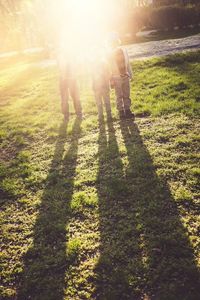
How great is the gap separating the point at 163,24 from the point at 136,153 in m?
25.1

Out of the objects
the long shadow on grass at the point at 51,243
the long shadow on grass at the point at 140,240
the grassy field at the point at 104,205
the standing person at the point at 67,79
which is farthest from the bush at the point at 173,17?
the long shadow on grass at the point at 51,243

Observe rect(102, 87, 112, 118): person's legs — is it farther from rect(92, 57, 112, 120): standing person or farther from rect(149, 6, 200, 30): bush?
rect(149, 6, 200, 30): bush

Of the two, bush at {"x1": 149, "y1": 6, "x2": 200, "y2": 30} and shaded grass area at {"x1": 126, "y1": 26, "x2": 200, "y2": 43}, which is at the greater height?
bush at {"x1": 149, "y1": 6, "x2": 200, "y2": 30}

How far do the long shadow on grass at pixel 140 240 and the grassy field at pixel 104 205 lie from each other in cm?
2

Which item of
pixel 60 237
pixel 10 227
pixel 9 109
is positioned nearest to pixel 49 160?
pixel 10 227

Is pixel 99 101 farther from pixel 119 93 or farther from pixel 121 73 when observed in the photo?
pixel 121 73

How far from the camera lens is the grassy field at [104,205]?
4.28 metres

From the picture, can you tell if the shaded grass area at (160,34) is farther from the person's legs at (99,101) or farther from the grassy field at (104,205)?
the person's legs at (99,101)

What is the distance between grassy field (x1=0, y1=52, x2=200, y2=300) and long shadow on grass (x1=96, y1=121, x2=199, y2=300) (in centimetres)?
2

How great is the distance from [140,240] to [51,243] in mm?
1493

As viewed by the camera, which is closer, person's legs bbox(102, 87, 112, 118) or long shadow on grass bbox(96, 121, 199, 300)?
long shadow on grass bbox(96, 121, 199, 300)

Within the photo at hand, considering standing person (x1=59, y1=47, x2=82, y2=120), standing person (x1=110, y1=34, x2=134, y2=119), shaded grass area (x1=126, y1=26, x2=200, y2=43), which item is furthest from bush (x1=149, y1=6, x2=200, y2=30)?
standing person (x1=110, y1=34, x2=134, y2=119)

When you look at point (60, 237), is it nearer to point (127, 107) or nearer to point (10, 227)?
point (10, 227)

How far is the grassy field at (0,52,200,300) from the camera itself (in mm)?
4281
